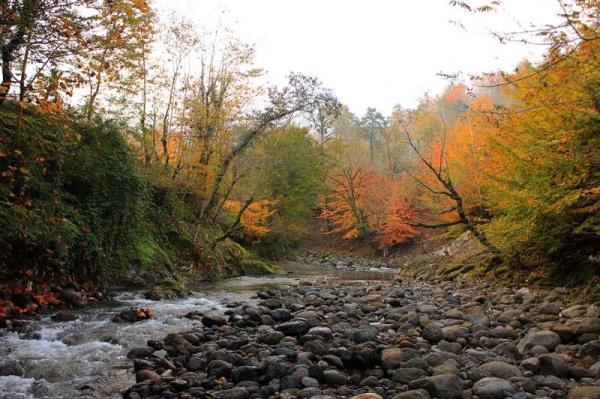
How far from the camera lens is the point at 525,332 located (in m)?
4.70

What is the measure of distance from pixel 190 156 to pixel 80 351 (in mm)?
11726

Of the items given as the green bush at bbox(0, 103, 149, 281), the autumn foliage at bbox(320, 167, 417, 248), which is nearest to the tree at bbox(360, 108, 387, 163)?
the autumn foliage at bbox(320, 167, 417, 248)

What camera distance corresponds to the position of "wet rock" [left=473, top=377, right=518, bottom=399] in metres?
3.13

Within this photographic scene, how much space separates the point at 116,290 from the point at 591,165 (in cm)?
871

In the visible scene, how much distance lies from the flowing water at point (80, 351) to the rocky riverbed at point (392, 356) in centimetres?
27

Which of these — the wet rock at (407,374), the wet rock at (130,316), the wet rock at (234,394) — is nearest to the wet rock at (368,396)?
the wet rock at (407,374)

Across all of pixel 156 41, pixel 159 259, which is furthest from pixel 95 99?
pixel 159 259

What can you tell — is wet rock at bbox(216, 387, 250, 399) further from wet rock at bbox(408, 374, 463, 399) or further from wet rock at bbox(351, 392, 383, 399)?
wet rock at bbox(408, 374, 463, 399)

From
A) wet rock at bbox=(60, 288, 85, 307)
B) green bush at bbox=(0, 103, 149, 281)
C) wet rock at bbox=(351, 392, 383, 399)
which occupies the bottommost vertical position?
wet rock at bbox=(351, 392, 383, 399)

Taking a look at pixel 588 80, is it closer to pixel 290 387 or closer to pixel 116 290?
pixel 290 387

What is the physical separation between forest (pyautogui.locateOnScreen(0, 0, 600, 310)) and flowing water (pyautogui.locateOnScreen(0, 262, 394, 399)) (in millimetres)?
1574

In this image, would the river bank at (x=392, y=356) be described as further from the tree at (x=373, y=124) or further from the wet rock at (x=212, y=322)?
the tree at (x=373, y=124)

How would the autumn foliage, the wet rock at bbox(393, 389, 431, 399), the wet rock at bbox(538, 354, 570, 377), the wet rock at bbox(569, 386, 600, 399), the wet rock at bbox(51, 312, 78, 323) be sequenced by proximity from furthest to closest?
the autumn foliage < the wet rock at bbox(51, 312, 78, 323) < the wet rock at bbox(538, 354, 570, 377) < the wet rock at bbox(393, 389, 431, 399) < the wet rock at bbox(569, 386, 600, 399)

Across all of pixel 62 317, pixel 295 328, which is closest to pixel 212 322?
pixel 295 328
